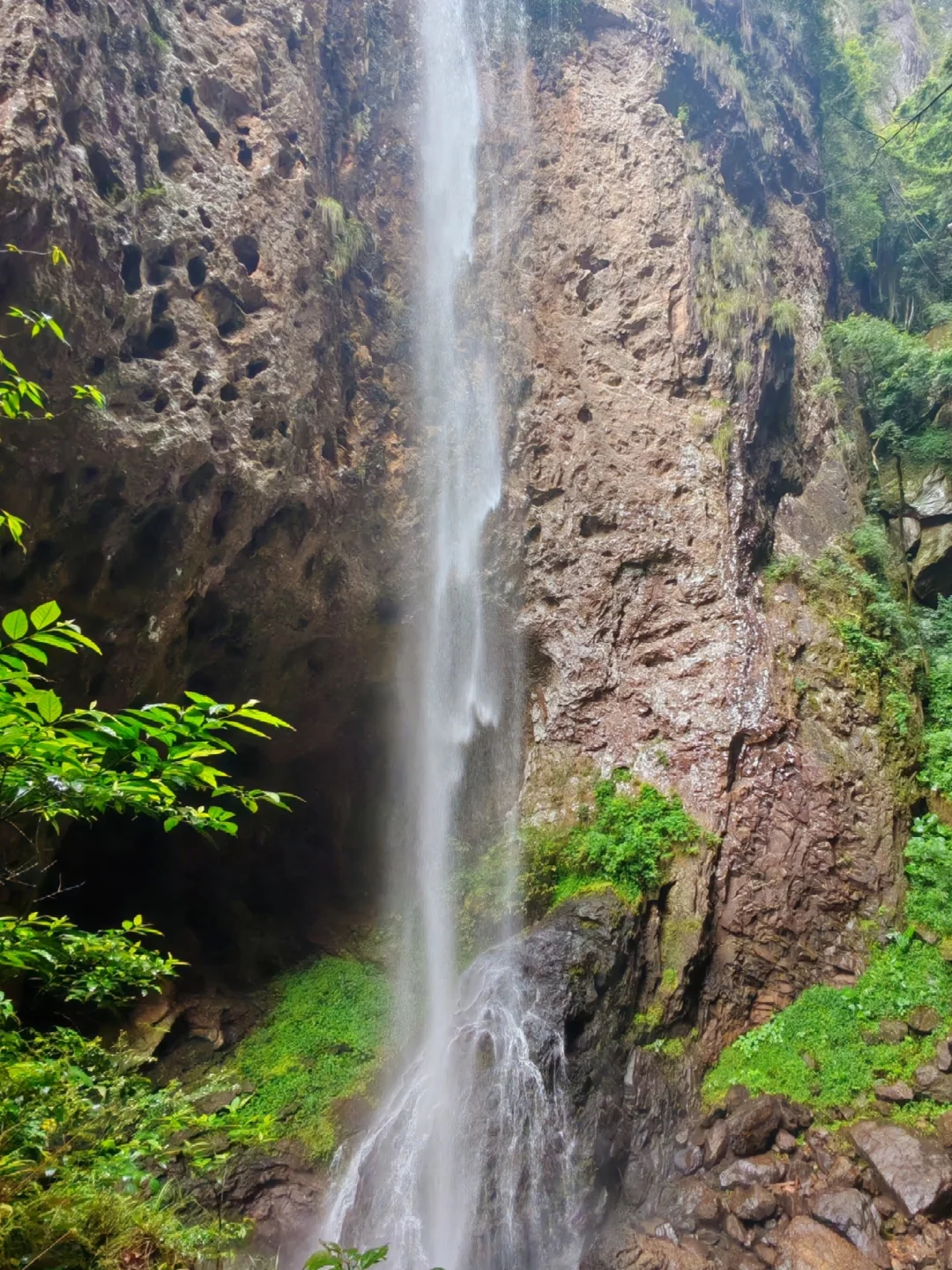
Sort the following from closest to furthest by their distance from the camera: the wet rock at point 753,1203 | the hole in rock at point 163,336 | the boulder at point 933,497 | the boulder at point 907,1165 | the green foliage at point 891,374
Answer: the boulder at point 907,1165, the wet rock at point 753,1203, the hole in rock at point 163,336, the boulder at point 933,497, the green foliage at point 891,374

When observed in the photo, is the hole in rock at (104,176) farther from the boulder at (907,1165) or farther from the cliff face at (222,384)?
the boulder at (907,1165)

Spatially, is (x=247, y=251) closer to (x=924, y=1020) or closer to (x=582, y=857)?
(x=582, y=857)

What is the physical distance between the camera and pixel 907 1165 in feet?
20.4

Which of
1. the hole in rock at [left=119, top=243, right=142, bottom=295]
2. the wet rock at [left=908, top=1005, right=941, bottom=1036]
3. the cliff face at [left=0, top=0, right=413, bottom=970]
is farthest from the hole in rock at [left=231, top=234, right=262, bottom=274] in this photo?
the wet rock at [left=908, top=1005, right=941, bottom=1036]

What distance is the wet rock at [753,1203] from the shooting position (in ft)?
20.6

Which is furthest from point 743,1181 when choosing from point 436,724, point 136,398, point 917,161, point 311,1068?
point 917,161

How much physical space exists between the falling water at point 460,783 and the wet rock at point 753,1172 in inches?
55.6

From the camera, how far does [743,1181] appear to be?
21.6 ft

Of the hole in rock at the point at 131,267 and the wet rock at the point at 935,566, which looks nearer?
the hole in rock at the point at 131,267

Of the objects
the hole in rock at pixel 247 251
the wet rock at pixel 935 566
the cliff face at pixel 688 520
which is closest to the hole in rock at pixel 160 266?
the hole in rock at pixel 247 251

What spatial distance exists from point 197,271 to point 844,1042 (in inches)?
428

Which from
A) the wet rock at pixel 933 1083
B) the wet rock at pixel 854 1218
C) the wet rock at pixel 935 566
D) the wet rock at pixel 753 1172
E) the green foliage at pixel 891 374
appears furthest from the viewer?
the green foliage at pixel 891 374

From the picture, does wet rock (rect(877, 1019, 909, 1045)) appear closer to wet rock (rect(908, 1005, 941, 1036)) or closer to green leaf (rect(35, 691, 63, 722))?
wet rock (rect(908, 1005, 941, 1036))

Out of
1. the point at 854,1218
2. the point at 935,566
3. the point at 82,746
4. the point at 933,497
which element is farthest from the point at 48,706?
the point at 933,497
